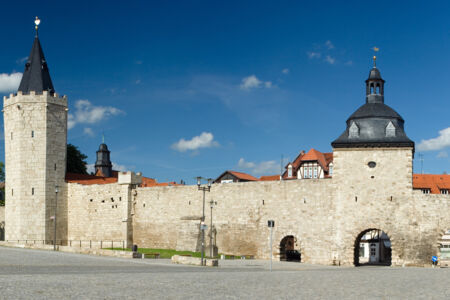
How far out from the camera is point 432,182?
69.3 meters

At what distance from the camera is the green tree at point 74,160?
6400 cm

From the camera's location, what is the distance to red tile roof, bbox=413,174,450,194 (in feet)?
223

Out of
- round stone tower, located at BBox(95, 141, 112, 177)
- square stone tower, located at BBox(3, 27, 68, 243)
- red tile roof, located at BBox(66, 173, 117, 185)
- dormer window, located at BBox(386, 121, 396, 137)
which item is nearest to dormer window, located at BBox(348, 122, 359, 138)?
dormer window, located at BBox(386, 121, 396, 137)

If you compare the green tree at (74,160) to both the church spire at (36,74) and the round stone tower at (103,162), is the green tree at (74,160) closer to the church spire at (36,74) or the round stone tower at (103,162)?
the church spire at (36,74)

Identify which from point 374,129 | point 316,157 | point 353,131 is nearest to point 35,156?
point 353,131

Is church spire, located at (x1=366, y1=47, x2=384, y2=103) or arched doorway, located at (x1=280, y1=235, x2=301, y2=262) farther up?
church spire, located at (x1=366, y1=47, x2=384, y2=103)

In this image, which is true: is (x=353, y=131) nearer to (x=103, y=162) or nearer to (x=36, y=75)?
(x=36, y=75)

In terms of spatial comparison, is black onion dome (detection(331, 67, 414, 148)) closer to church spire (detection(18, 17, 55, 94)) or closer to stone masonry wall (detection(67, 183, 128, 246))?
stone masonry wall (detection(67, 183, 128, 246))

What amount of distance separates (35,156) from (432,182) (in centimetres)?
4593

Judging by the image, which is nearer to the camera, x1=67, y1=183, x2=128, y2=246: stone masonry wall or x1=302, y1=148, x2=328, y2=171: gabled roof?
x1=67, y1=183, x2=128, y2=246: stone masonry wall

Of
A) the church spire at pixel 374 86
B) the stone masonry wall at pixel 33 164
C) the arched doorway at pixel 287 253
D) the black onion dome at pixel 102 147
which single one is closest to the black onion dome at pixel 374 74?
the church spire at pixel 374 86

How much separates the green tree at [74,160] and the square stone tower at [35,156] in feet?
43.9

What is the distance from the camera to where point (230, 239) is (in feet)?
137

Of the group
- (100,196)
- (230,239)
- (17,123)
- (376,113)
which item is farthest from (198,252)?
(17,123)
